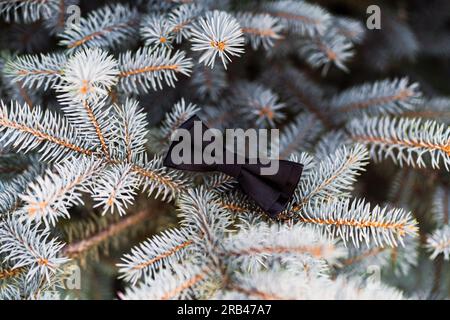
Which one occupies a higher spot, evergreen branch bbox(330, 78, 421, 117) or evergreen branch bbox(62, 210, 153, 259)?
evergreen branch bbox(330, 78, 421, 117)

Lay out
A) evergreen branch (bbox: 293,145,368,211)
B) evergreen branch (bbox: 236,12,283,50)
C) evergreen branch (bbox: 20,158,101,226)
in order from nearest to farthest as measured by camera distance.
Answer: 1. evergreen branch (bbox: 20,158,101,226)
2. evergreen branch (bbox: 293,145,368,211)
3. evergreen branch (bbox: 236,12,283,50)

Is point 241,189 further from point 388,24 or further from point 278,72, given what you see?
point 388,24

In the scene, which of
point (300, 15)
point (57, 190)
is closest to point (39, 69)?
point (57, 190)

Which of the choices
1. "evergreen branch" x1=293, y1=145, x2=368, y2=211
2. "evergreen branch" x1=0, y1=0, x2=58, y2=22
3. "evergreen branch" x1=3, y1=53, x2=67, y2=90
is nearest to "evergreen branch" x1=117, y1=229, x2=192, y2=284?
"evergreen branch" x1=293, y1=145, x2=368, y2=211

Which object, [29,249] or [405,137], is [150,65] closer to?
[29,249]

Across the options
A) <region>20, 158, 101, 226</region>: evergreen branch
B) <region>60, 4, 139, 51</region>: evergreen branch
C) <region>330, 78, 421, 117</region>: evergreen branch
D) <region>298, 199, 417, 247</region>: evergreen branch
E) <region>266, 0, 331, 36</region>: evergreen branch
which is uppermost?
<region>266, 0, 331, 36</region>: evergreen branch

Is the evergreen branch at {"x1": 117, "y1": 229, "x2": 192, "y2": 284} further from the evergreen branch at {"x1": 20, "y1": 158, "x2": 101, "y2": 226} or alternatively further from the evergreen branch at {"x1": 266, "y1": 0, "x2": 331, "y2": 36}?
the evergreen branch at {"x1": 266, "y1": 0, "x2": 331, "y2": 36}

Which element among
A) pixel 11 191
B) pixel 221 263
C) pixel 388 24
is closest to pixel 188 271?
pixel 221 263

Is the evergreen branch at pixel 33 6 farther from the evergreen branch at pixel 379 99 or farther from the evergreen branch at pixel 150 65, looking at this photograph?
the evergreen branch at pixel 379 99
